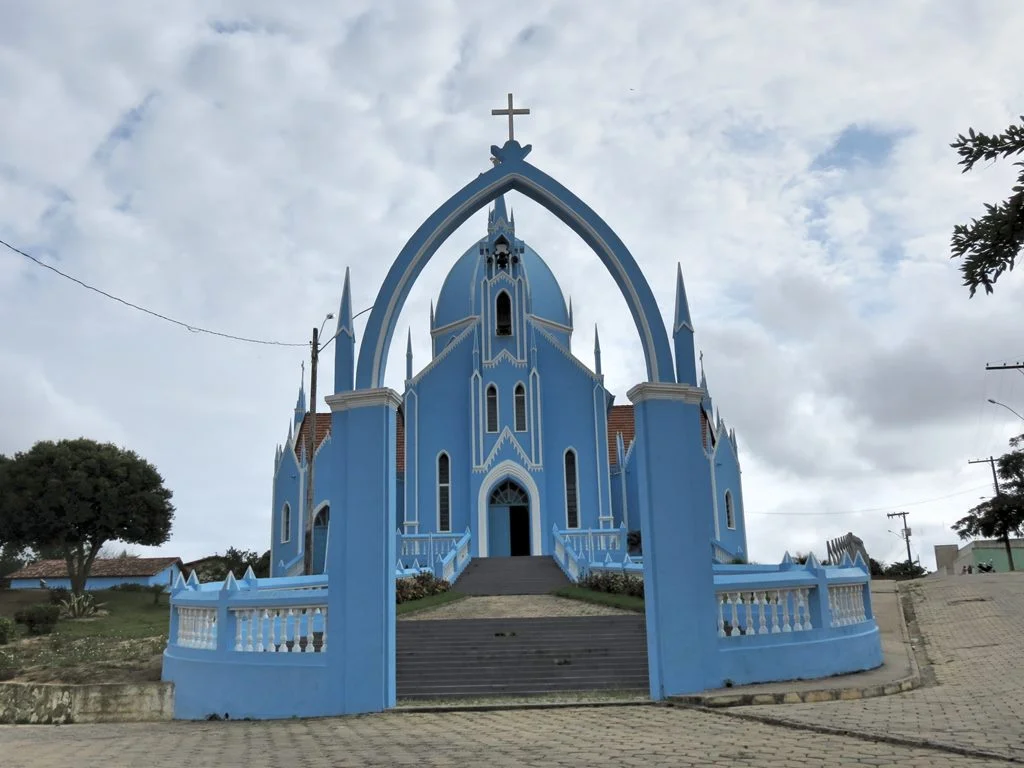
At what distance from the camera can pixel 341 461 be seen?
1015 cm

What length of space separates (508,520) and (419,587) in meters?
10.7

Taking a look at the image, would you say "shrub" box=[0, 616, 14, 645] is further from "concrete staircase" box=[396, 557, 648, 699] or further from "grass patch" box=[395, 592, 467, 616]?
"concrete staircase" box=[396, 557, 648, 699]

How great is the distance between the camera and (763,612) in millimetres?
10234

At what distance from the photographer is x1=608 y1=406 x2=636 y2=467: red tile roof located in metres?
33.5

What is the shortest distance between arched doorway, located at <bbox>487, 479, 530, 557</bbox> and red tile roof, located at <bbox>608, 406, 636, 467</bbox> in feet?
12.3

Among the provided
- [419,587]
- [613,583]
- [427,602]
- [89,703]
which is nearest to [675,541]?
[89,703]

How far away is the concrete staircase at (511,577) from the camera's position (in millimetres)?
22125

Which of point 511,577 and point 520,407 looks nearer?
point 511,577

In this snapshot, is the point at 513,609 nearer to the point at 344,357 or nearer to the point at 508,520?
the point at 344,357

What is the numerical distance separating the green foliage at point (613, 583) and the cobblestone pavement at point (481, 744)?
9.48 metres

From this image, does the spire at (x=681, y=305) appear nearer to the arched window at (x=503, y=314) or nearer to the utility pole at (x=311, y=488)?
the utility pole at (x=311, y=488)

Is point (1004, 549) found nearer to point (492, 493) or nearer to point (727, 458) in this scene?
point (727, 458)

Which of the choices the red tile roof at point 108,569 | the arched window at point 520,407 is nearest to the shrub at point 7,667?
the arched window at point 520,407

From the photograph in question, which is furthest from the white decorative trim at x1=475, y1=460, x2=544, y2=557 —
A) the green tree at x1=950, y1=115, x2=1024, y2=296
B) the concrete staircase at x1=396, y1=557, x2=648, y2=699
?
the green tree at x1=950, y1=115, x2=1024, y2=296
